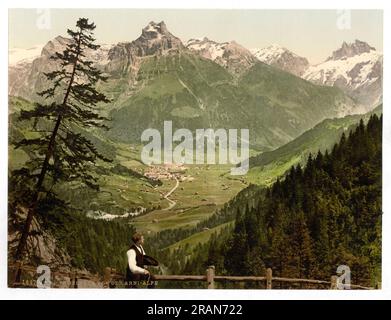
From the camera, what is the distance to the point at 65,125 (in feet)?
37.8

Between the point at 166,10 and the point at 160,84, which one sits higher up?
the point at 166,10

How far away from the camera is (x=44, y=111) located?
11500 mm

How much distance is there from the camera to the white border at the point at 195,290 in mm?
11352

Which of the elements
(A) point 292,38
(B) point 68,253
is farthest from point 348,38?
(B) point 68,253

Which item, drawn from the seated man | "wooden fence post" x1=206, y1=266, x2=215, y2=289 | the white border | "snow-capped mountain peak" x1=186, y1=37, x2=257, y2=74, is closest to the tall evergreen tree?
the white border

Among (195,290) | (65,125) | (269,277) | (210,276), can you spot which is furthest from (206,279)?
(65,125)

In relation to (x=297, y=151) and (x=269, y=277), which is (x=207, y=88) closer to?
(x=297, y=151)

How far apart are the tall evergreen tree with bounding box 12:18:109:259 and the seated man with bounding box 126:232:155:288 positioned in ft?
2.92

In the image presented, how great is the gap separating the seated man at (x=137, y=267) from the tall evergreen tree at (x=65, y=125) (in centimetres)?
89

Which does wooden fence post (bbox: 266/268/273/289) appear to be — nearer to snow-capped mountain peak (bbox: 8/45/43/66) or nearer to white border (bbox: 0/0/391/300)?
white border (bbox: 0/0/391/300)

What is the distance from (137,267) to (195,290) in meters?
0.82

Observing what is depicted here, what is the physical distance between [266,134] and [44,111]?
2.82 metres

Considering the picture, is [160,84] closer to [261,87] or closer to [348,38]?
[261,87]
